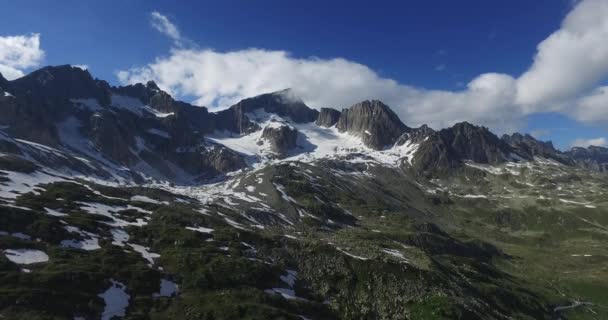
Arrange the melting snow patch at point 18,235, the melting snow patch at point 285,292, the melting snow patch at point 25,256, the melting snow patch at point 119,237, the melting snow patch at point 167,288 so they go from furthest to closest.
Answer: the melting snow patch at point 119,237 → the melting snow patch at point 285,292 → the melting snow patch at point 18,235 → the melting snow patch at point 167,288 → the melting snow patch at point 25,256

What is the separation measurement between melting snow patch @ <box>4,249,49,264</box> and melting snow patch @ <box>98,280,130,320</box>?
929 inches

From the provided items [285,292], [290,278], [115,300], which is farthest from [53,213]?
[285,292]

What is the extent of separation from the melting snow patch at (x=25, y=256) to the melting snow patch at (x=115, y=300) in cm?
2359

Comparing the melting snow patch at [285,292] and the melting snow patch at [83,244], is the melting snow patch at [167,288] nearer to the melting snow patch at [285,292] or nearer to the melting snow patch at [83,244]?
the melting snow patch at [285,292]

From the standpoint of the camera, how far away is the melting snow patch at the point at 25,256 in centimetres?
12838

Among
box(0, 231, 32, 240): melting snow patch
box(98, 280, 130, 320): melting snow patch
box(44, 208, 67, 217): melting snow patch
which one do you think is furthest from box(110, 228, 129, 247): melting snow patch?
box(98, 280, 130, 320): melting snow patch

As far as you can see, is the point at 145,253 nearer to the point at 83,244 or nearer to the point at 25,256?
the point at 83,244

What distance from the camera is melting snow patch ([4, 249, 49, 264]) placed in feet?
421

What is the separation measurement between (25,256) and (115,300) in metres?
33.6

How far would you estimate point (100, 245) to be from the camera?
513 ft

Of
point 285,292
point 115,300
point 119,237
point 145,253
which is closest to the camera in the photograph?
point 115,300

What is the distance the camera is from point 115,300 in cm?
12119

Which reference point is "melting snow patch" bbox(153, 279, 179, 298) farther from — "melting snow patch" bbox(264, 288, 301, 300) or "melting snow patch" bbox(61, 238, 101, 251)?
"melting snow patch" bbox(61, 238, 101, 251)

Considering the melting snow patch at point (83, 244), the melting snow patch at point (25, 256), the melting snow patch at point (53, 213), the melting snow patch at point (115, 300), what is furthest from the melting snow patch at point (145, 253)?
the melting snow patch at point (53, 213)
